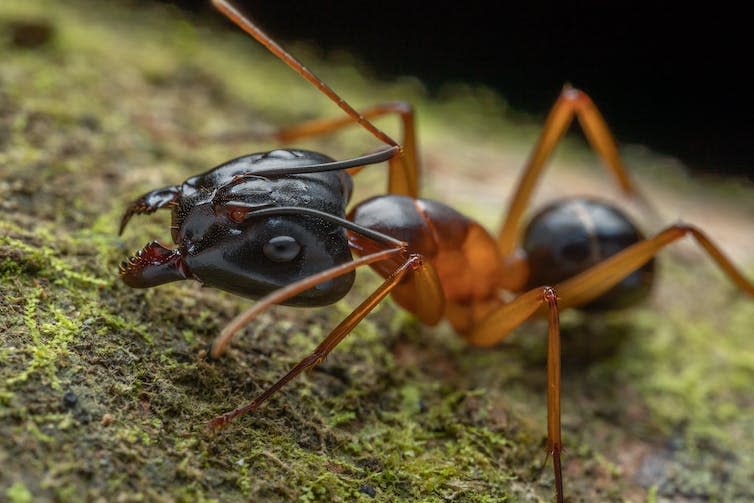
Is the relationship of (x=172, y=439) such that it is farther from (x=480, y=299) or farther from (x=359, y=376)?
(x=480, y=299)

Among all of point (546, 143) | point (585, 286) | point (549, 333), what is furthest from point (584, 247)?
point (549, 333)

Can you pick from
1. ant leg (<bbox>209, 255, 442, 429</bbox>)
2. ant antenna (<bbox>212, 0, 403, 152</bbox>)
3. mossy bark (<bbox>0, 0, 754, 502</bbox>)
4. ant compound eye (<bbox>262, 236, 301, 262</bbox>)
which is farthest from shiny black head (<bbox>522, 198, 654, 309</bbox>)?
ant compound eye (<bbox>262, 236, 301, 262</bbox>)

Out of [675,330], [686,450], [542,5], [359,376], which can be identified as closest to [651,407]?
[686,450]

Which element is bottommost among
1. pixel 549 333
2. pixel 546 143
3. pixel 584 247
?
pixel 549 333

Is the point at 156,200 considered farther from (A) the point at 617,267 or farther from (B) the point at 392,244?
(A) the point at 617,267

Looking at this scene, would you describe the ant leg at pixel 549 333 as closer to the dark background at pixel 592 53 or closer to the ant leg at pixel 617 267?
the ant leg at pixel 617 267
